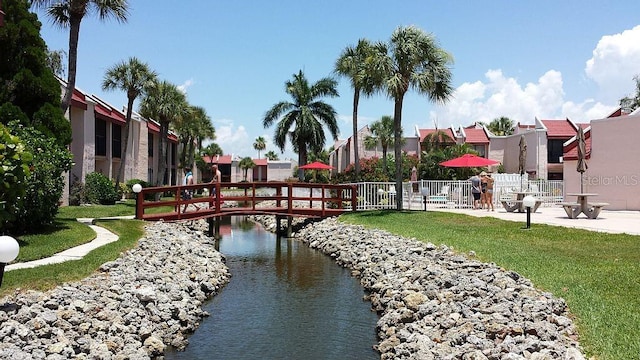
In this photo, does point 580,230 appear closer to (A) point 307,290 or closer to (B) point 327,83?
(A) point 307,290

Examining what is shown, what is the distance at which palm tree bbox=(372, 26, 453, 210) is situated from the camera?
20906mm

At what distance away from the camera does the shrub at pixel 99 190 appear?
2708 centimetres

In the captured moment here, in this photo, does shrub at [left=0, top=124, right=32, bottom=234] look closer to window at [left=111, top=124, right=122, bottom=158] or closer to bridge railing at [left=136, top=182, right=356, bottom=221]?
bridge railing at [left=136, top=182, right=356, bottom=221]

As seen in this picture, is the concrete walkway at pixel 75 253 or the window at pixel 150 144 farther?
the window at pixel 150 144

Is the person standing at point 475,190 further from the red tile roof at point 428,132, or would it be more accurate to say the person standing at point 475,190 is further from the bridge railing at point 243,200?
the red tile roof at point 428,132

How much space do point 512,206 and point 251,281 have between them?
11559 mm

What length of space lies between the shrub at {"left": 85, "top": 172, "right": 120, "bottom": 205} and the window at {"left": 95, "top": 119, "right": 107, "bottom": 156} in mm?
5373

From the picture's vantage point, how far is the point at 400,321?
8.88 metres

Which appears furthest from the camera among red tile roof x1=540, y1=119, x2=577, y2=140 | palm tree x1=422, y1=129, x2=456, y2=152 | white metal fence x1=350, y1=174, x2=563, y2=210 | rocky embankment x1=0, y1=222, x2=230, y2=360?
palm tree x1=422, y1=129, x2=456, y2=152

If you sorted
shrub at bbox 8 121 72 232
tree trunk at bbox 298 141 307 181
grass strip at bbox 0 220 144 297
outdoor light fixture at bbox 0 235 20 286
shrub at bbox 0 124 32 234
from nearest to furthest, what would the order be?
outdoor light fixture at bbox 0 235 20 286, shrub at bbox 0 124 32 234, grass strip at bbox 0 220 144 297, shrub at bbox 8 121 72 232, tree trunk at bbox 298 141 307 181

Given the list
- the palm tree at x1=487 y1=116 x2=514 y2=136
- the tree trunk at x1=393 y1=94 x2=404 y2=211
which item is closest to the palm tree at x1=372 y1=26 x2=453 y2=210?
the tree trunk at x1=393 y1=94 x2=404 y2=211

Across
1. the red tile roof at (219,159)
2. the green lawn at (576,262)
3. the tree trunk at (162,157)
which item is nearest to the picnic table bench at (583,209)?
the green lawn at (576,262)

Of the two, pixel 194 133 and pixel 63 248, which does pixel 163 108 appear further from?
pixel 63 248

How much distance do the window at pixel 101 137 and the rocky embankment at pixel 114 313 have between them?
22356 millimetres
